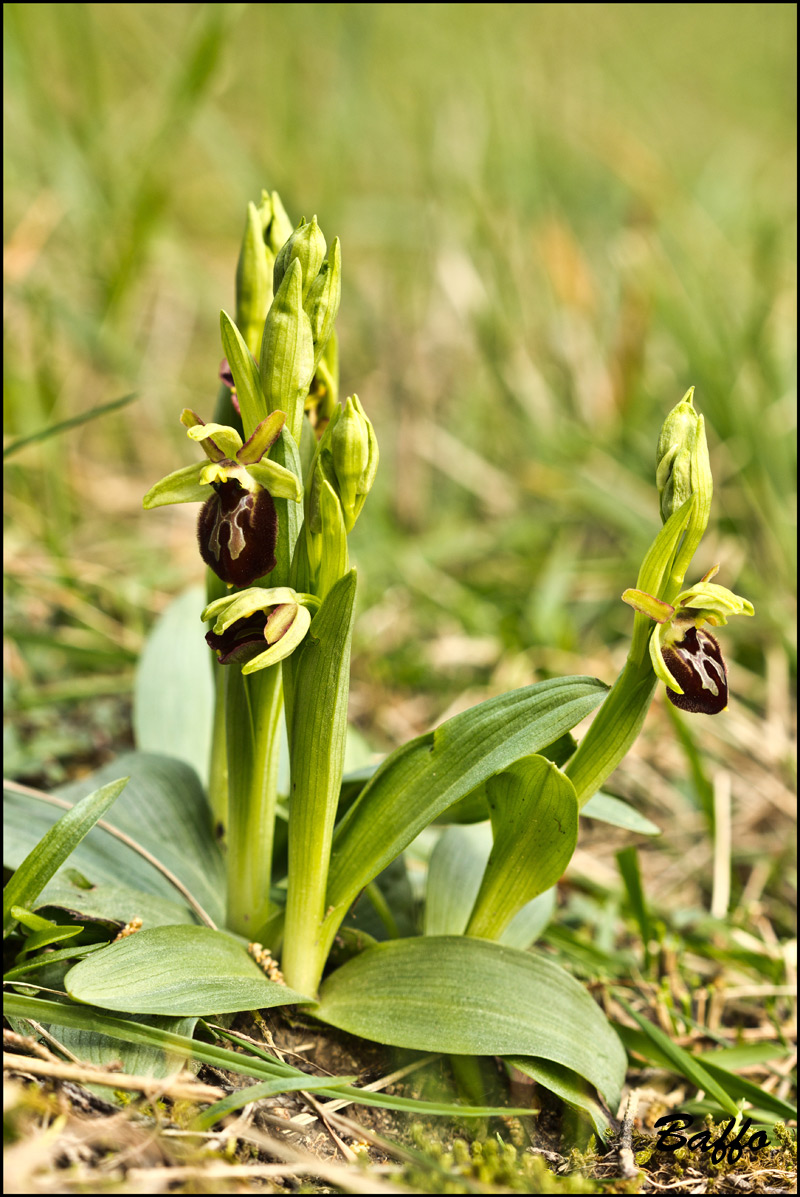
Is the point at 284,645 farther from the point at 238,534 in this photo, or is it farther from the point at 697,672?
the point at 697,672

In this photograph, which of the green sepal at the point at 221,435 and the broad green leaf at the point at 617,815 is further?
the broad green leaf at the point at 617,815

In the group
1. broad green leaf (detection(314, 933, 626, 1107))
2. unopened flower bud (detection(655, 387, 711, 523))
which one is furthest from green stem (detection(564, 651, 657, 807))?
broad green leaf (detection(314, 933, 626, 1107))

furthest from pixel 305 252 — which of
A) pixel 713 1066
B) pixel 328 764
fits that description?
pixel 713 1066

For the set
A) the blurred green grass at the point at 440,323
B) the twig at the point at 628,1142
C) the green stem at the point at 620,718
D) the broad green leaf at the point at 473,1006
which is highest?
the blurred green grass at the point at 440,323

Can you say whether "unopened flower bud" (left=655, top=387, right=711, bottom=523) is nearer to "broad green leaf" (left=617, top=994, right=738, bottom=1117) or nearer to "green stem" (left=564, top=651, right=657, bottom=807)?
"green stem" (left=564, top=651, right=657, bottom=807)

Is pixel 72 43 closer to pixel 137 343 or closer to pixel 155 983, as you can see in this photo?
pixel 137 343

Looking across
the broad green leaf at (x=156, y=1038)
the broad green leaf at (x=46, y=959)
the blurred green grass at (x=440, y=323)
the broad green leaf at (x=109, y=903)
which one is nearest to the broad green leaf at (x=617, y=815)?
the broad green leaf at (x=156, y=1038)

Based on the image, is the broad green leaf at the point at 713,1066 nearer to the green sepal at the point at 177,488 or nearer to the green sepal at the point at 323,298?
the green sepal at the point at 177,488
